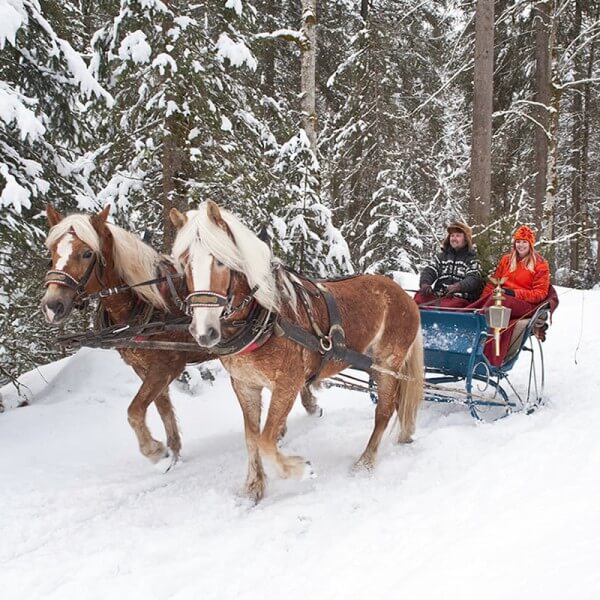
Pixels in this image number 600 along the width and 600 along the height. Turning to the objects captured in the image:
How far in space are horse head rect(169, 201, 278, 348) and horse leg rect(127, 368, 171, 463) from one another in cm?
138

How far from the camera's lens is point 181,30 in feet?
22.7

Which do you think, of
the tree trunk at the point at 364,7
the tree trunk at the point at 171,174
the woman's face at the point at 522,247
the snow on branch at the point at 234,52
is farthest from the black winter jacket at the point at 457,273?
the tree trunk at the point at 364,7

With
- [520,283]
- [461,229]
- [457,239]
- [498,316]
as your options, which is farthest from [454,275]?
[498,316]

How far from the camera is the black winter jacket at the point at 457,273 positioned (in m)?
6.15

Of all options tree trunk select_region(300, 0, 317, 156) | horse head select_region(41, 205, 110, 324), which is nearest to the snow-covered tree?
horse head select_region(41, 205, 110, 324)

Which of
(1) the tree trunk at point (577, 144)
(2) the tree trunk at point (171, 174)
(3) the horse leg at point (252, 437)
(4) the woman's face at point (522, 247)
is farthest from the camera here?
(1) the tree trunk at point (577, 144)

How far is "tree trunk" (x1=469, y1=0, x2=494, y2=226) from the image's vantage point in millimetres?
9016

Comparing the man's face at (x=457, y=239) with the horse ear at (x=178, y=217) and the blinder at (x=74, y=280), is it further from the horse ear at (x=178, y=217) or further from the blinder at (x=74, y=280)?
the blinder at (x=74, y=280)

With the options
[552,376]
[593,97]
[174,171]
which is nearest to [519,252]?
[552,376]

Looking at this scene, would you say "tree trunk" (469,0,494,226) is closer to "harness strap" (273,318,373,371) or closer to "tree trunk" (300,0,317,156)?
"tree trunk" (300,0,317,156)

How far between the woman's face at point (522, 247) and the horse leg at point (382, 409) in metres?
2.15

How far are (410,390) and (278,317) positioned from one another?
2003 mm

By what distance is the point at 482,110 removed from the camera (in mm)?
9156

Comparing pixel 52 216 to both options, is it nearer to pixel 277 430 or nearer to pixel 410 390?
pixel 277 430
